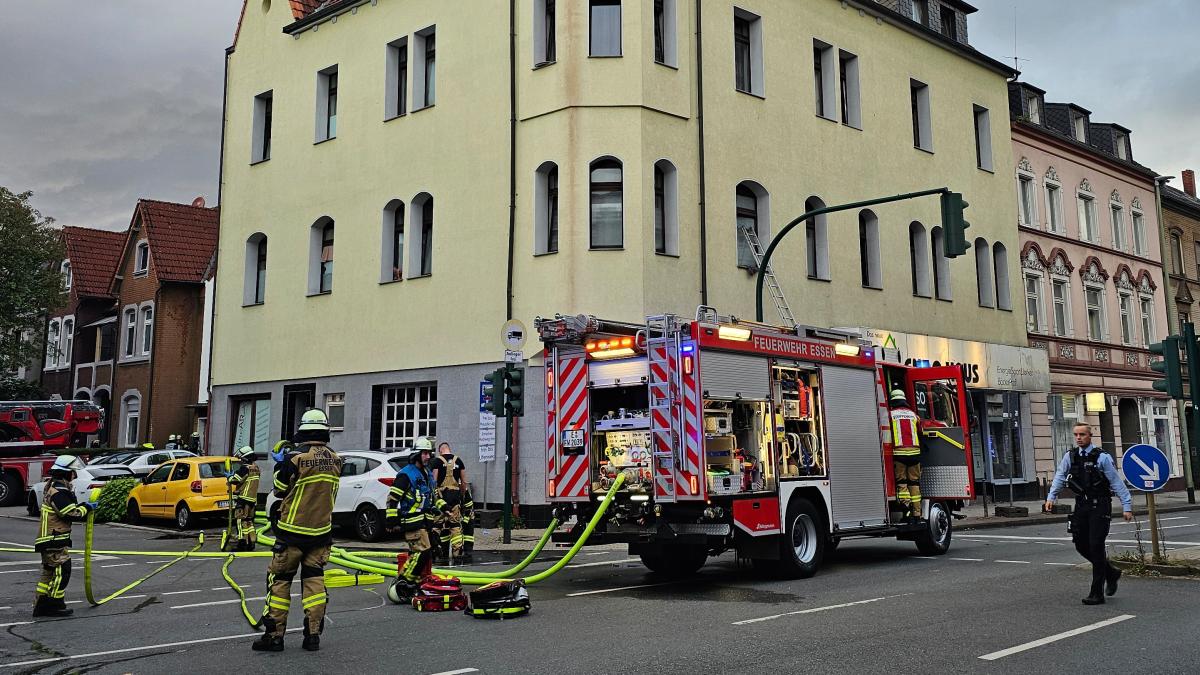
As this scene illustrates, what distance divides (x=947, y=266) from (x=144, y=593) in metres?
22.4

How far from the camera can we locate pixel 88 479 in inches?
941

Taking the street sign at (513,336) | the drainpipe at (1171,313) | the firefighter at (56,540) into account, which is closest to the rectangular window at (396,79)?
the street sign at (513,336)

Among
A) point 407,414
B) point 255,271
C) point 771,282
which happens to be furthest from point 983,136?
point 255,271

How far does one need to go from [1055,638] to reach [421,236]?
17.4 meters

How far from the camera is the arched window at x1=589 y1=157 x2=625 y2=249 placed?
19766mm

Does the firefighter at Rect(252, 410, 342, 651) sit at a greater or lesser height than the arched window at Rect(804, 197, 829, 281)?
lesser

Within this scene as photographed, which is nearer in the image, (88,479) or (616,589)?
(616,589)

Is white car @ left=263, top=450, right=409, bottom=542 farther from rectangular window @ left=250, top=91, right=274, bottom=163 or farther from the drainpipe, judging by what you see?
the drainpipe

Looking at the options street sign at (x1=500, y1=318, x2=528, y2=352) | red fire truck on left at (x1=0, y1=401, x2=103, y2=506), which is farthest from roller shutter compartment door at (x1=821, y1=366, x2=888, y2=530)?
red fire truck on left at (x1=0, y1=401, x2=103, y2=506)

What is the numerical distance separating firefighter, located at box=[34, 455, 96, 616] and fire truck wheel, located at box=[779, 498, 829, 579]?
24.5ft

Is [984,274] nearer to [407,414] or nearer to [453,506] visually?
[407,414]

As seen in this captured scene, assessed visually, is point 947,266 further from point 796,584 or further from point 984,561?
point 796,584

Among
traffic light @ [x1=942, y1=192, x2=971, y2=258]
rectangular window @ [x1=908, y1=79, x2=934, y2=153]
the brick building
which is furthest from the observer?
the brick building

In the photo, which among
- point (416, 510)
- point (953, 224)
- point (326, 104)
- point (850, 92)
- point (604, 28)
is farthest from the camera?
point (326, 104)
